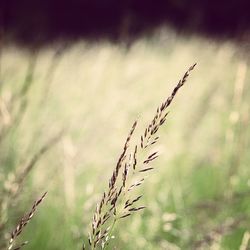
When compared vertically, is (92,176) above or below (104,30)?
above

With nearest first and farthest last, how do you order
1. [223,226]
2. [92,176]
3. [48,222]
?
[223,226] < [48,222] < [92,176]

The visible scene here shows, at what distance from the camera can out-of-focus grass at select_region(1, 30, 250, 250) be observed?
1.75 m

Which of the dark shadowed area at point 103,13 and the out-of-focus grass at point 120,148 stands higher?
the out-of-focus grass at point 120,148

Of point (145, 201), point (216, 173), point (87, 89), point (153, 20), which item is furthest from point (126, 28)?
point (153, 20)

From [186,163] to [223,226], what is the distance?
1784mm

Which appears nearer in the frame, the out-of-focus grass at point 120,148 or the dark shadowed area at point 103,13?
the out-of-focus grass at point 120,148

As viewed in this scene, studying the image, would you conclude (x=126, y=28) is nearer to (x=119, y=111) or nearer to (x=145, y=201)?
(x=145, y=201)

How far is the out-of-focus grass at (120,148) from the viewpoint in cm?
175

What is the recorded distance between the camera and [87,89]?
4.16m

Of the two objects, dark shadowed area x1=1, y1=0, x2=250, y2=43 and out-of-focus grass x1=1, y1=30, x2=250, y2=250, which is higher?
out-of-focus grass x1=1, y1=30, x2=250, y2=250

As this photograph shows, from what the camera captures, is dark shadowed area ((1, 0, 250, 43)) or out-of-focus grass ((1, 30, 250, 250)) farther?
dark shadowed area ((1, 0, 250, 43))

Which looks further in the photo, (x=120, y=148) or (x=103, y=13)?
(x=103, y=13)

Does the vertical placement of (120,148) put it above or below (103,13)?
above

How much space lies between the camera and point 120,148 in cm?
329
